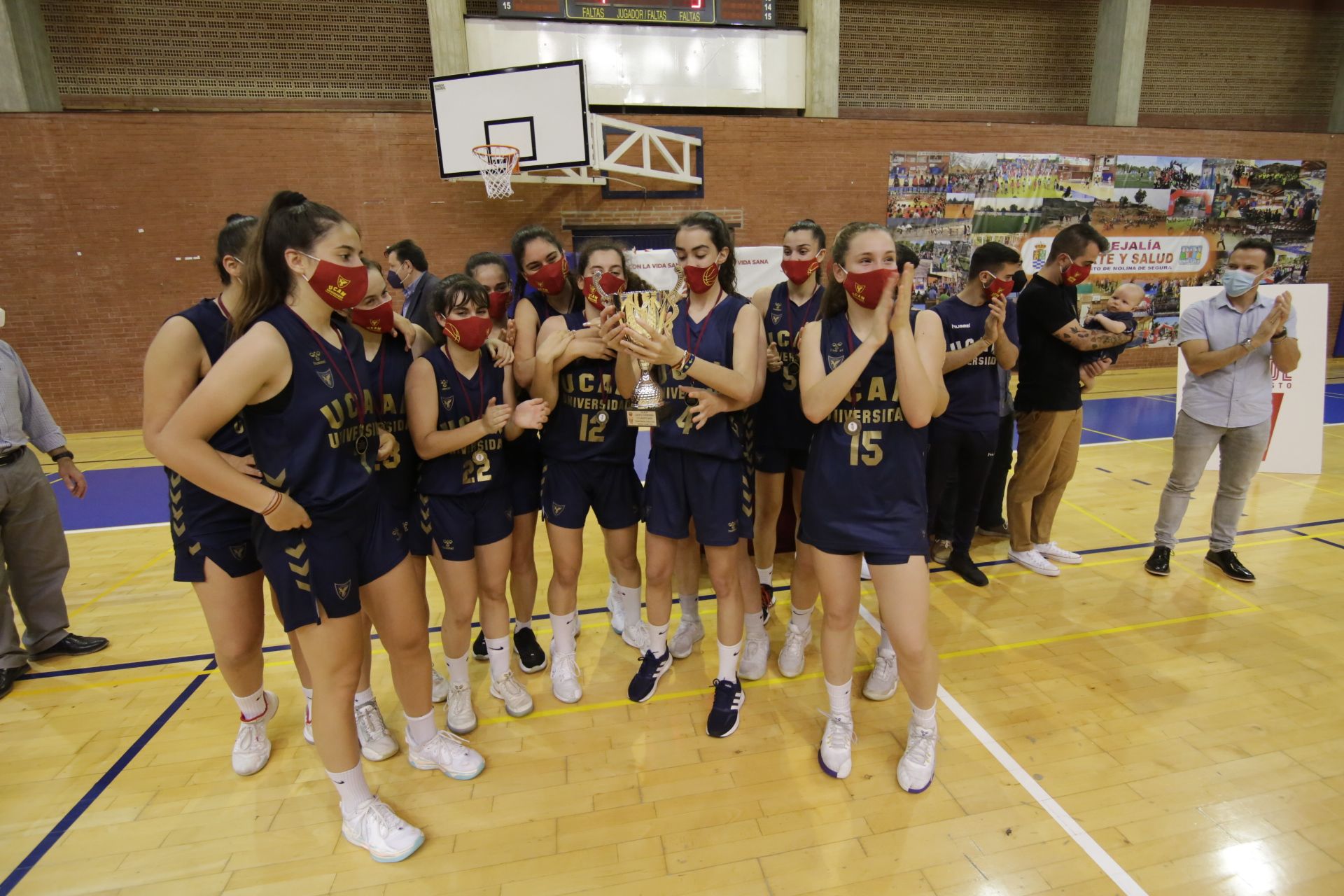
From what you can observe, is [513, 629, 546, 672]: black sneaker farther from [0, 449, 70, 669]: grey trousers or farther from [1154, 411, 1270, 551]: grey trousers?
[1154, 411, 1270, 551]: grey trousers

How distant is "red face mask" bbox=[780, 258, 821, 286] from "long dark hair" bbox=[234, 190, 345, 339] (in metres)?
2.13

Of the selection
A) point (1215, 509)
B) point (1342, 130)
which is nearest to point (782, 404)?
point (1215, 509)

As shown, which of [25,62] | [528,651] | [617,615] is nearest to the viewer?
[528,651]

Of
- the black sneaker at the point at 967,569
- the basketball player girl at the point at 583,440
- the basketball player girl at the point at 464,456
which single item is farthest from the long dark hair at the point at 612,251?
→ the black sneaker at the point at 967,569

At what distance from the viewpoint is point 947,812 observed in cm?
250

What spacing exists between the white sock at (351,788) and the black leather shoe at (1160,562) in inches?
196

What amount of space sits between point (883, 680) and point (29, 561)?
4855mm

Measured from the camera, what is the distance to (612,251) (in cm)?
291

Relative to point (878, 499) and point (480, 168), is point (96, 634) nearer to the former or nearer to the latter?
point (878, 499)

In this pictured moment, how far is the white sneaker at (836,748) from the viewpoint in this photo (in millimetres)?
2691

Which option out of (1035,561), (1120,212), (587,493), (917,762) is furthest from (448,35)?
(1120,212)

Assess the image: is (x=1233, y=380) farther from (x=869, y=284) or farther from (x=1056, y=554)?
(x=869, y=284)

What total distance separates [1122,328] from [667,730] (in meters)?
3.64

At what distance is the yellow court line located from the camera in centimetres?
443
